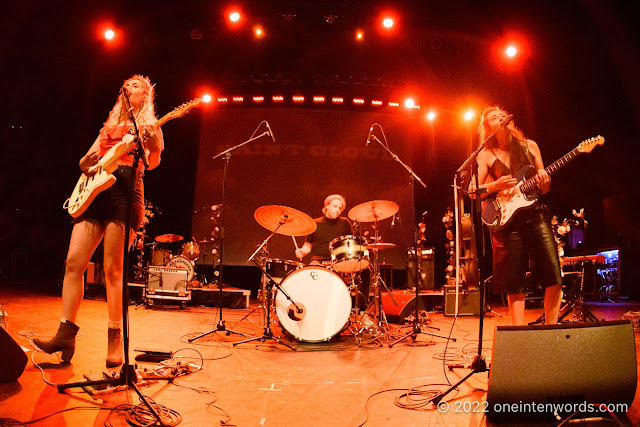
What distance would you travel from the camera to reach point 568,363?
2.04m

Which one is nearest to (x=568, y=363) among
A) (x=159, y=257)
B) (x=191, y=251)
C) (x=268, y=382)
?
(x=268, y=382)

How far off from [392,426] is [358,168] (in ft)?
27.8

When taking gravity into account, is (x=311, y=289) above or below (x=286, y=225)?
below

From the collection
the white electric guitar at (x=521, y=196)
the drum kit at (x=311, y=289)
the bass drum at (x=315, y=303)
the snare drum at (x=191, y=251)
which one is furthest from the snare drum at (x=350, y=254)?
the snare drum at (x=191, y=251)

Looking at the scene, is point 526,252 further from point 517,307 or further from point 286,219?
point 286,219

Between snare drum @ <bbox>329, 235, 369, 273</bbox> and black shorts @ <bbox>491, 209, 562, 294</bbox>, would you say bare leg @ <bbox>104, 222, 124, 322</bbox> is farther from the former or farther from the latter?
black shorts @ <bbox>491, 209, 562, 294</bbox>

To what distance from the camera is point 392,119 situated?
10.7 metres

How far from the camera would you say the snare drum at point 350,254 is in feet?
16.4

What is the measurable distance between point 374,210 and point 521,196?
7.13 ft

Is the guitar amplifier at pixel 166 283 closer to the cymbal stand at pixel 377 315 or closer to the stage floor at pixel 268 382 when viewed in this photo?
the stage floor at pixel 268 382

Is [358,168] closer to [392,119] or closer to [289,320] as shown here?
[392,119]

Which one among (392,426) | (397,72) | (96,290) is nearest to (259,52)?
(397,72)

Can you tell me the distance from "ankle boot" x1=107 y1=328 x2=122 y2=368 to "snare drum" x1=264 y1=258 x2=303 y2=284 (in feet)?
7.52

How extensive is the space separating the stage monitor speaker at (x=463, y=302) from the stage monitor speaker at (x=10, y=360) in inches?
249
